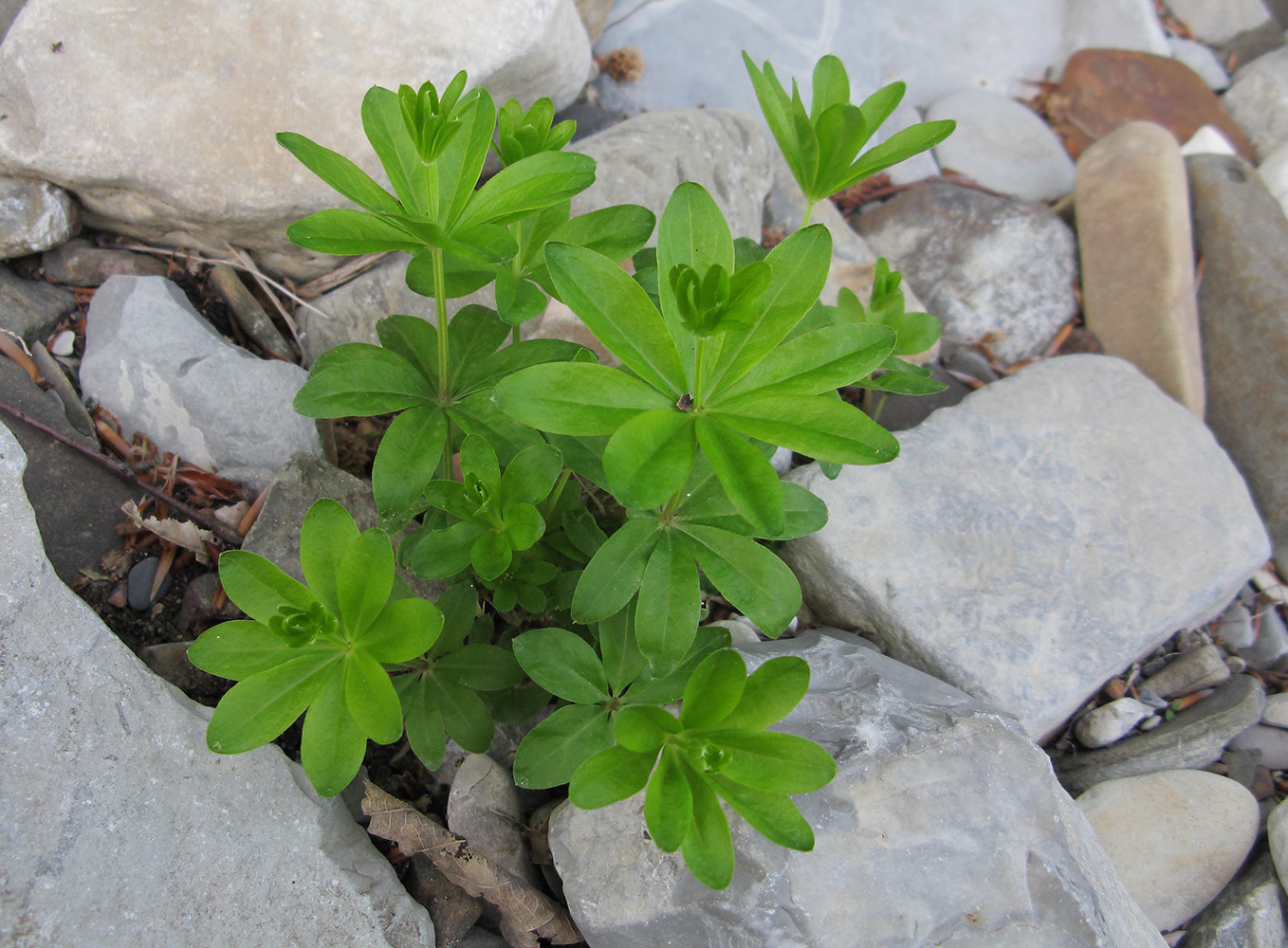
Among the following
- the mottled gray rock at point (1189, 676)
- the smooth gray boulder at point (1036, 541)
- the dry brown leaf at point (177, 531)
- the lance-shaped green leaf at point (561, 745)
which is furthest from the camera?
the mottled gray rock at point (1189, 676)

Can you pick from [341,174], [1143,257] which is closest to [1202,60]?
[1143,257]

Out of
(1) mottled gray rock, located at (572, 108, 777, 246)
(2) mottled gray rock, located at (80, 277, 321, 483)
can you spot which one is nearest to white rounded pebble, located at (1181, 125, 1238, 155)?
(1) mottled gray rock, located at (572, 108, 777, 246)

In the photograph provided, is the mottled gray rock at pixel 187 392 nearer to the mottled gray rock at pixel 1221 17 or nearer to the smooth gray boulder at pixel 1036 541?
the smooth gray boulder at pixel 1036 541

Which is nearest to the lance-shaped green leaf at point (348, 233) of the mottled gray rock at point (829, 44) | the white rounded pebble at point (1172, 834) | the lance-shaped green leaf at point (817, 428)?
the lance-shaped green leaf at point (817, 428)

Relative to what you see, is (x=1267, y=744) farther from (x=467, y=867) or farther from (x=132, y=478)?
(x=132, y=478)

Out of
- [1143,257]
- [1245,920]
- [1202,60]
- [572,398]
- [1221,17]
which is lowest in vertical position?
[1245,920]

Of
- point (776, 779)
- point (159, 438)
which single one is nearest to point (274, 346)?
point (159, 438)
